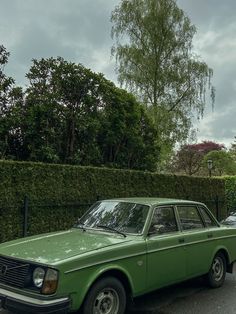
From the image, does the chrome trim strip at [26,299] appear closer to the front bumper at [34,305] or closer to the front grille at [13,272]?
the front bumper at [34,305]

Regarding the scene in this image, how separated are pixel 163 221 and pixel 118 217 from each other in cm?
68

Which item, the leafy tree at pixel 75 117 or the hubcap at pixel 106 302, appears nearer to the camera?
the hubcap at pixel 106 302

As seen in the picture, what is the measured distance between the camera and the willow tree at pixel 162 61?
23172 mm

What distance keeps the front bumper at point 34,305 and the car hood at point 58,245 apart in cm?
40

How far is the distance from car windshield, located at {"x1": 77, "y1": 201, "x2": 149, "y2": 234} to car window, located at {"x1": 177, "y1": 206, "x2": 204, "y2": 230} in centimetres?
79

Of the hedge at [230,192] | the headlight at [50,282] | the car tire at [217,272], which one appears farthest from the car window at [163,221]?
the hedge at [230,192]

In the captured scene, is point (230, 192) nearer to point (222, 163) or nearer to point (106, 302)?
point (106, 302)

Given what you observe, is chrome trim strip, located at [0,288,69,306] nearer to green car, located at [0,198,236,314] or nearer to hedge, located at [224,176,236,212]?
green car, located at [0,198,236,314]

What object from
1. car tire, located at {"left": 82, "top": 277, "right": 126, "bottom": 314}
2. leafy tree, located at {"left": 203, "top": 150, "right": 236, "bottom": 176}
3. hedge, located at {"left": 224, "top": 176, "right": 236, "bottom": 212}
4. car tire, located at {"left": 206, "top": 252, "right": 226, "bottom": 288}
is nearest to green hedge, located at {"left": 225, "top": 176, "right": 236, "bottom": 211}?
hedge, located at {"left": 224, "top": 176, "right": 236, "bottom": 212}

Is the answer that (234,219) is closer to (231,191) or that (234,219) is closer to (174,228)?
(174,228)

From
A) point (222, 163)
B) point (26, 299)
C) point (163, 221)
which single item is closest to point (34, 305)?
point (26, 299)

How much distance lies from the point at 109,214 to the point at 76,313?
163 cm

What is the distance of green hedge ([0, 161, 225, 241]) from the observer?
8758 mm

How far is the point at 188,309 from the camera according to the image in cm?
568
